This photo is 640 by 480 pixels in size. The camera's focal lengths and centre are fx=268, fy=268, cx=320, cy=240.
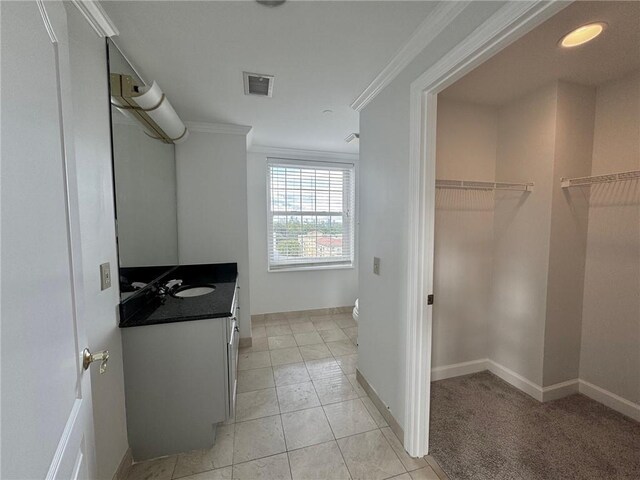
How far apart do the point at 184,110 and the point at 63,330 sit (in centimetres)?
224

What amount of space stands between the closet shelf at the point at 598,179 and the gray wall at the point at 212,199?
107 inches

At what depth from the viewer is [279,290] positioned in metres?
3.71

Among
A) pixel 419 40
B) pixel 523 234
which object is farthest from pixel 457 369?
pixel 419 40

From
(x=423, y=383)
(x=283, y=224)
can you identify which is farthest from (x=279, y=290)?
(x=423, y=383)

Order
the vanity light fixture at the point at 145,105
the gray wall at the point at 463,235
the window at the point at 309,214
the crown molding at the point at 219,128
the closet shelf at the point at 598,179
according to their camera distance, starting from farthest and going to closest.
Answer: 1. the window at the point at 309,214
2. the crown molding at the point at 219,128
3. the gray wall at the point at 463,235
4. the closet shelf at the point at 598,179
5. the vanity light fixture at the point at 145,105

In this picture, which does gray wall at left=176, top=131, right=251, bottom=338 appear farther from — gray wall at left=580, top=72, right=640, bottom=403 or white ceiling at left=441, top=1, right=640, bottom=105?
gray wall at left=580, top=72, right=640, bottom=403

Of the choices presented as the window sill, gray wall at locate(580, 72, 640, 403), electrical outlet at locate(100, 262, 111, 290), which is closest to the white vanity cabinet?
electrical outlet at locate(100, 262, 111, 290)

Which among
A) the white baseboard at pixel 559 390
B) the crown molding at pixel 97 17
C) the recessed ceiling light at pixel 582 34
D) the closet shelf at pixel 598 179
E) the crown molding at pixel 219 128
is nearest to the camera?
the crown molding at pixel 97 17

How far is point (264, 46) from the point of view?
1458 mm

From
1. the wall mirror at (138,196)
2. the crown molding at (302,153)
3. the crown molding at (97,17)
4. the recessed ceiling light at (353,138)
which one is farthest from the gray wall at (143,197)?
the recessed ceiling light at (353,138)

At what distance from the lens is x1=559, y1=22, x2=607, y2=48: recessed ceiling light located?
4.26 ft

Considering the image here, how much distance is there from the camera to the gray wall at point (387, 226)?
Result: 1.56 meters

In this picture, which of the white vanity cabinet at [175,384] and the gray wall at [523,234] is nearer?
the white vanity cabinet at [175,384]

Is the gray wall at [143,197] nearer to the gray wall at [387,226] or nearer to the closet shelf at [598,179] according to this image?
the gray wall at [387,226]
